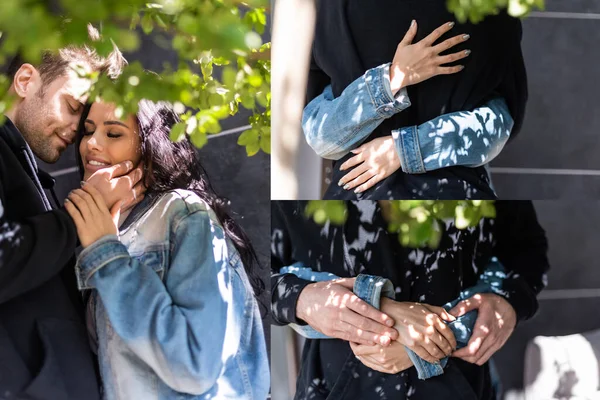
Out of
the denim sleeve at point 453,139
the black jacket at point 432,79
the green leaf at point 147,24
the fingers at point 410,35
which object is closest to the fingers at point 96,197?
the green leaf at point 147,24

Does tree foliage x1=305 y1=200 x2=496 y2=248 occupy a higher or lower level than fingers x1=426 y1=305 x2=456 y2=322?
higher

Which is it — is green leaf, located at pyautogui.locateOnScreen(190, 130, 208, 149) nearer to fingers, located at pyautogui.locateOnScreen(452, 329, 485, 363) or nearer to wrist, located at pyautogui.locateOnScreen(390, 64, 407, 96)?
wrist, located at pyautogui.locateOnScreen(390, 64, 407, 96)

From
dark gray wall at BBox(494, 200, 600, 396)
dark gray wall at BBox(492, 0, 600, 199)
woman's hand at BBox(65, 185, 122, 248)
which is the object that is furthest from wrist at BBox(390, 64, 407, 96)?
woman's hand at BBox(65, 185, 122, 248)

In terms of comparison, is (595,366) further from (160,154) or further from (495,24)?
(160,154)

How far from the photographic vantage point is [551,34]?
7.44 ft

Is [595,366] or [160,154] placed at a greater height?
[160,154]

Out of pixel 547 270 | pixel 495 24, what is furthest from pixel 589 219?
pixel 495 24

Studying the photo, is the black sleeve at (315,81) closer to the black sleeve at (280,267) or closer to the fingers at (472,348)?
the black sleeve at (280,267)

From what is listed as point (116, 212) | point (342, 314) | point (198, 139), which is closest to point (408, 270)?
point (342, 314)

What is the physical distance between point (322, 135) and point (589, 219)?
77 centimetres

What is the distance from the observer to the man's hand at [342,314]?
2322 mm

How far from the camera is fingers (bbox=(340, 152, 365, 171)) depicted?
2277mm

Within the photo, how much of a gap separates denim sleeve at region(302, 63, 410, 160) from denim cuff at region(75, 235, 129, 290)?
2.02 feet

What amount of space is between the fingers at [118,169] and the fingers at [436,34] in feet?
2.78
